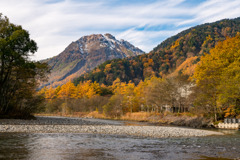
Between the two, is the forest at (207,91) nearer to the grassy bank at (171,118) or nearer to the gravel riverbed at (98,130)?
the grassy bank at (171,118)

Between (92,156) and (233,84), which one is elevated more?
(233,84)

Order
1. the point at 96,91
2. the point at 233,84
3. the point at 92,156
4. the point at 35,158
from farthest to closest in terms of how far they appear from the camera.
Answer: the point at 96,91
the point at 233,84
the point at 92,156
the point at 35,158

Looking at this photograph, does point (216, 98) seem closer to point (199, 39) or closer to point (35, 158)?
point (35, 158)

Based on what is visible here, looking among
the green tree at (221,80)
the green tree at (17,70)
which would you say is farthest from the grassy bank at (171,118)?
the green tree at (17,70)

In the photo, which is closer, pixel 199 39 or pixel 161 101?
pixel 161 101

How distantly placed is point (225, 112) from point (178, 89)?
1949 centimetres

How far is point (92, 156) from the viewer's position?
1213 centimetres

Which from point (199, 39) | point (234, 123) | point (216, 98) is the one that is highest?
point (199, 39)

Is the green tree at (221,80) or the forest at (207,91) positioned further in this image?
the forest at (207,91)

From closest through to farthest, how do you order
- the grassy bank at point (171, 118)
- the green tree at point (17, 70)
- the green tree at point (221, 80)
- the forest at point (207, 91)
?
the green tree at point (17, 70) → the green tree at point (221, 80) → the forest at point (207, 91) → the grassy bank at point (171, 118)

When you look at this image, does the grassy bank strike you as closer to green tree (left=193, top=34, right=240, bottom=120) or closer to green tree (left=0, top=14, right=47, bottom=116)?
green tree (left=193, top=34, right=240, bottom=120)

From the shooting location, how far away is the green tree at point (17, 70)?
102 ft

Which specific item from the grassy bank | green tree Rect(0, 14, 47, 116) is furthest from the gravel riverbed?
the grassy bank

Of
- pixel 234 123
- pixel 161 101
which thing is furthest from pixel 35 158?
pixel 161 101
